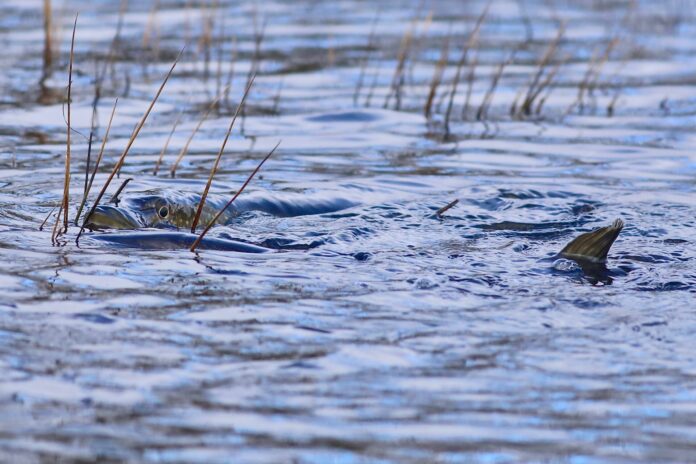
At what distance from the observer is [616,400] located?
3.06 m

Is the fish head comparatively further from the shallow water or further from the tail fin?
the tail fin

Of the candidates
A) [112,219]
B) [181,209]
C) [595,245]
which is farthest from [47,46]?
[595,245]

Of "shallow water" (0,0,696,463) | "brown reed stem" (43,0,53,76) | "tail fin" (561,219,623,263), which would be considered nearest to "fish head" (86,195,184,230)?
"shallow water" (0,0,696,463)

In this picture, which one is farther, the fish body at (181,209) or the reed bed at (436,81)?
the reed bed at (436,81)

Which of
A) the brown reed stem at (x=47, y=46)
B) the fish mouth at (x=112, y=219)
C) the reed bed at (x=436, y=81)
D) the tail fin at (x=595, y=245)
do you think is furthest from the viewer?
the brown reed stem at (x=47, y=46)

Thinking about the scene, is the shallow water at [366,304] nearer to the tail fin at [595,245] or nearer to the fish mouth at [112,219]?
the tail fin at [595,245]

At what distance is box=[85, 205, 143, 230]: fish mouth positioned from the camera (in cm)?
492

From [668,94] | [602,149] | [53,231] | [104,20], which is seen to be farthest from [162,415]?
[104,20]

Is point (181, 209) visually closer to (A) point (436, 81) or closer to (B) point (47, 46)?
(A) point (436, 81)

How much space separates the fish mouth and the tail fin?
6.36ft

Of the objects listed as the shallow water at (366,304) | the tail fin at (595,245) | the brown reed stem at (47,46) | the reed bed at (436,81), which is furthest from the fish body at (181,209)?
the brown reed stem at (47,46)

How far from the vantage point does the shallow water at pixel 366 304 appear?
2.80 m

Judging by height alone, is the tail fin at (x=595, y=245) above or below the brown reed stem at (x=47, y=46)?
above

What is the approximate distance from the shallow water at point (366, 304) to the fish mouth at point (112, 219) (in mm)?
278
